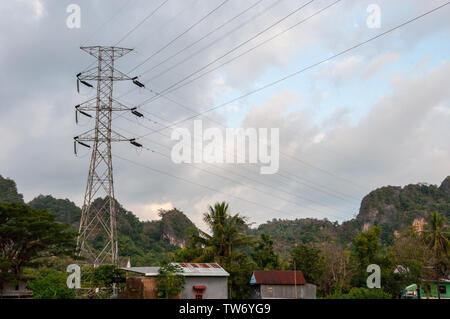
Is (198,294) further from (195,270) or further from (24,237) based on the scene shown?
(24,237)

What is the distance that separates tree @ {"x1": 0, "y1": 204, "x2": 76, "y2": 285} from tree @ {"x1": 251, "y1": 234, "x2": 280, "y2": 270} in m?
22.2

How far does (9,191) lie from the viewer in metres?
94.6

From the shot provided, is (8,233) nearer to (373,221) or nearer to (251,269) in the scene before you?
(251,269)

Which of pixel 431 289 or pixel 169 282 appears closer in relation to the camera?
pixel 169 282

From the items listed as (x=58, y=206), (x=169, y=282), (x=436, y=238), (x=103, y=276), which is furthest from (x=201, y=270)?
(x=58, y=206)

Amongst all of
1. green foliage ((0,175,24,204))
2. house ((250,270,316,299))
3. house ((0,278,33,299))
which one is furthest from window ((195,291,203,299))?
green foliage ((0,175,24,204))

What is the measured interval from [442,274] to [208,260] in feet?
100

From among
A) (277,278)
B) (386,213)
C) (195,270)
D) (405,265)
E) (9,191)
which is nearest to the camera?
(195,270)

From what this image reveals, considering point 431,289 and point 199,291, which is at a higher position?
point 199,291

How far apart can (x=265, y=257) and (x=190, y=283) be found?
22.0 m

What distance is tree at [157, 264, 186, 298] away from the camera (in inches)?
1077

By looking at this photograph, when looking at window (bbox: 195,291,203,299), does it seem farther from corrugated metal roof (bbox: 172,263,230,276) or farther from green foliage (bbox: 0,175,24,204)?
green foliage (bbox: 0,175,24,204)

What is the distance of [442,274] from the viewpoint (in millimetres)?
50750
